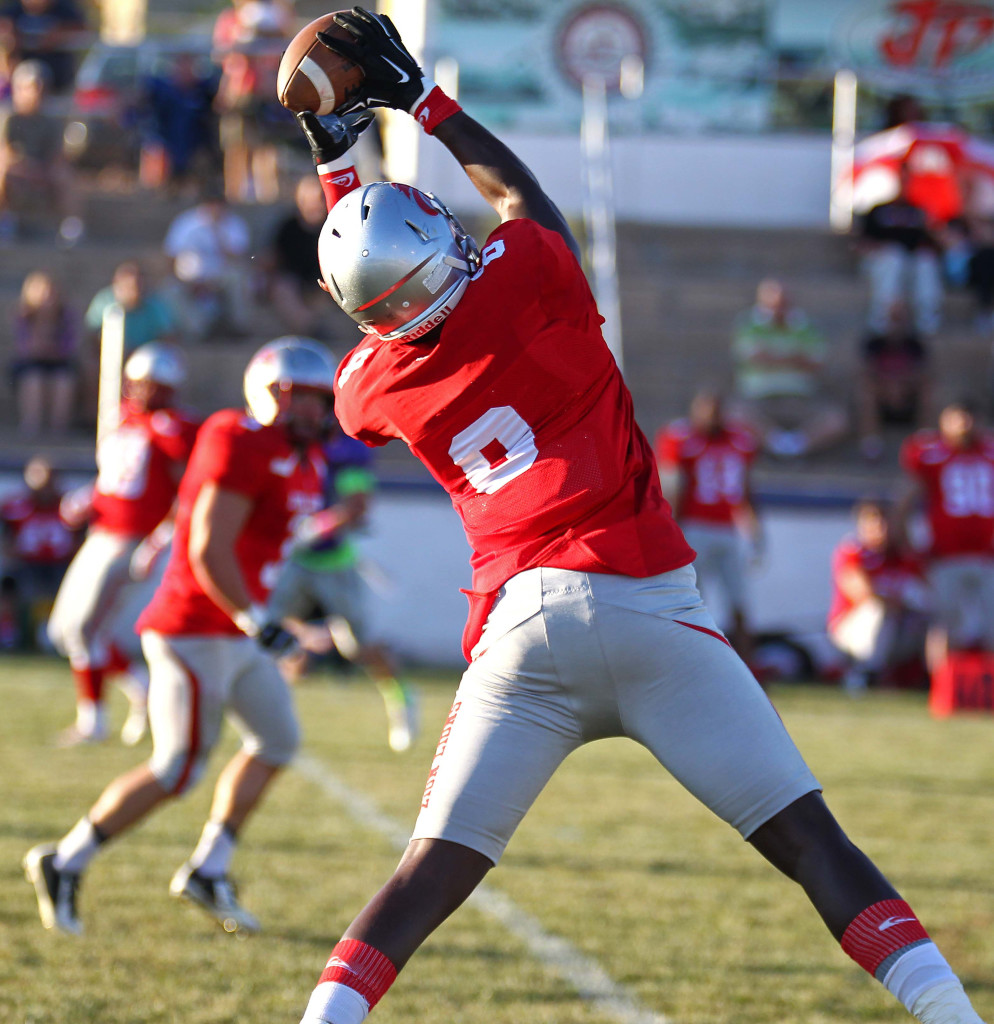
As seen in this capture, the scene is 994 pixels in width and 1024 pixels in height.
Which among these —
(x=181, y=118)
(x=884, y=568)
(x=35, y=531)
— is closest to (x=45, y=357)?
(x=35, y=531)

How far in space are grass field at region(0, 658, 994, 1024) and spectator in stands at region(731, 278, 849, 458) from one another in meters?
5.92

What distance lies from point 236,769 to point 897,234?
12573 millimetres

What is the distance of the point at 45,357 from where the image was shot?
1380cm

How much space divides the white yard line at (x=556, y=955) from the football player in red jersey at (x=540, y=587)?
4.27 feet

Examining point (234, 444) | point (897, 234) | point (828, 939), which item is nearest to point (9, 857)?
point (234, 444)

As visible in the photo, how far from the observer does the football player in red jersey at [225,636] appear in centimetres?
471

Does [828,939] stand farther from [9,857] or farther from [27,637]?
[27,637]

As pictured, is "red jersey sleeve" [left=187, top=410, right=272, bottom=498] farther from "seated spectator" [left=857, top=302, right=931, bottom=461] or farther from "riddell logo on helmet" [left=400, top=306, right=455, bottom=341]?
"seated spectator" [left=857, top=302, right=931, bottom=461]

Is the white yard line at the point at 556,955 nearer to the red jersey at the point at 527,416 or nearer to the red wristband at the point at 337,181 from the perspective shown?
the red jersey at the point at 527,416

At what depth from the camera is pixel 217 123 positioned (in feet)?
55.6

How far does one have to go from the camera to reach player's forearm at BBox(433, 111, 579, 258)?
326cm

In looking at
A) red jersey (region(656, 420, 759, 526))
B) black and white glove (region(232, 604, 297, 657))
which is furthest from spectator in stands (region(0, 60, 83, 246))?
black and white glove (region(232, 604, 297, 657))

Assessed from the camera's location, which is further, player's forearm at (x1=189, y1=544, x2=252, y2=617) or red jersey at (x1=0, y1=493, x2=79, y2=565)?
red jersey at (x1=0, y1=493, x2=79, y2=565)

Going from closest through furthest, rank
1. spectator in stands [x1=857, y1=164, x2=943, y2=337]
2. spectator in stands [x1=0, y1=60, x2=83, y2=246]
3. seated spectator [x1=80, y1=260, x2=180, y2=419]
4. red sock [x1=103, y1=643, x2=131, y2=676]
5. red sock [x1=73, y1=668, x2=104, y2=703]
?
red sock [x1=73, y1=668, x2=104, y2=703] < red sock [x1=103, y1=643, x2=131, y2=676] < seated spectator [x1=80, y1=260, x2=180, y2=419] < spectator in stands [x1=857, y1=164, x2=943, y2=337] < spectator in stands [x1=0, y1=60, x2=83, y2=246]
